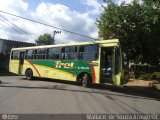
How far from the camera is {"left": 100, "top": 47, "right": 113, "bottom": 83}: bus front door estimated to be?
17.8 meters

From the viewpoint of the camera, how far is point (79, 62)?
756 inches

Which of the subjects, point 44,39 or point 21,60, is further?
point 44,39

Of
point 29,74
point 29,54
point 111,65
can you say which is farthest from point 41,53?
point 111,65

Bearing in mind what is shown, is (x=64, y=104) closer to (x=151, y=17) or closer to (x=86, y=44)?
(x=86, y=44)

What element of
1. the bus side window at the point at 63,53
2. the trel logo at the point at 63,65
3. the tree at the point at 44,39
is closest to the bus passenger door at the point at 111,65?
the trel logo at the point at 63,65

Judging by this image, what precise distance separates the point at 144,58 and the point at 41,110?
24617 millimetres

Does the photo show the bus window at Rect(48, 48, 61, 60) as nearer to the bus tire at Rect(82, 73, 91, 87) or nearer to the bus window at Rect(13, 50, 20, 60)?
the bus tire at Rect(82, 73, 91, 87)

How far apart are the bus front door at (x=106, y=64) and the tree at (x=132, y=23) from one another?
6.71 m

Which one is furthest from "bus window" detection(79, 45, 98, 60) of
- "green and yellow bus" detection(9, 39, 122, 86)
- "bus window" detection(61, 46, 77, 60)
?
"bus window" detection(61, 46, 77, 60)

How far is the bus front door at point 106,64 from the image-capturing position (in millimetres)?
17781

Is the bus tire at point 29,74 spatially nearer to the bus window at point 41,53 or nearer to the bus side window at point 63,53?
the bus window at point 41,53

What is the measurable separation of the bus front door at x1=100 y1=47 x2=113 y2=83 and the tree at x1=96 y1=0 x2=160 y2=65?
6.71 meters

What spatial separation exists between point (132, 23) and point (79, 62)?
8.50m

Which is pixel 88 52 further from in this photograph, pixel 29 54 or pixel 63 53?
pixel 29 54
